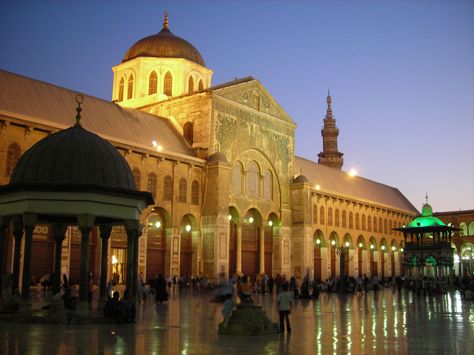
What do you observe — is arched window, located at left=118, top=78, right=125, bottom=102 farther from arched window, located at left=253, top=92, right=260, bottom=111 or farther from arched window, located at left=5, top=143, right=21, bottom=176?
arched window, located at left=5, top=143, right=21, bottom=176

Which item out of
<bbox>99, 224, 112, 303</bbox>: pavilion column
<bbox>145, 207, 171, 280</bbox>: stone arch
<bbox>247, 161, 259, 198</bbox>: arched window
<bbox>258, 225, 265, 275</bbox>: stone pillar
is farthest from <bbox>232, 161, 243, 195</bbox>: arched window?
<bbox>99, 224, 112, 303</bbox>: pavilion column

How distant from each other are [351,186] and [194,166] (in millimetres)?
27622

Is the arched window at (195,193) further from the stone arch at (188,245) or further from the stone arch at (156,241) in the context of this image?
the stone arch at (156,241)

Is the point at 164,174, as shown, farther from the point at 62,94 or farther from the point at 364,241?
the point at 364,241

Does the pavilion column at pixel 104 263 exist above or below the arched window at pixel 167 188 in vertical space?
below

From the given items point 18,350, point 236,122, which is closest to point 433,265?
point 236,122

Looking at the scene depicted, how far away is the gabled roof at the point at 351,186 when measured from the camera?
184ft

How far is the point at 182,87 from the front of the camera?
151 feet

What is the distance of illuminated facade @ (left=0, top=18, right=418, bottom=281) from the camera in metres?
32.5

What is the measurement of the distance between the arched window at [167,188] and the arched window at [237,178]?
5.95m

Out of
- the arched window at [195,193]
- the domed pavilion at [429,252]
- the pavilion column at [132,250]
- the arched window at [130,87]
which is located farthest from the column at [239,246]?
the pavilion column at [132,250]

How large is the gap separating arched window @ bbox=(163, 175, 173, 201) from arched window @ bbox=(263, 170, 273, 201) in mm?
9806

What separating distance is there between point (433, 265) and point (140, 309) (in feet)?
103

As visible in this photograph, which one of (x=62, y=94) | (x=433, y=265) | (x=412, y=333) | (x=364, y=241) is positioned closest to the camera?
(x=412, y=333)
